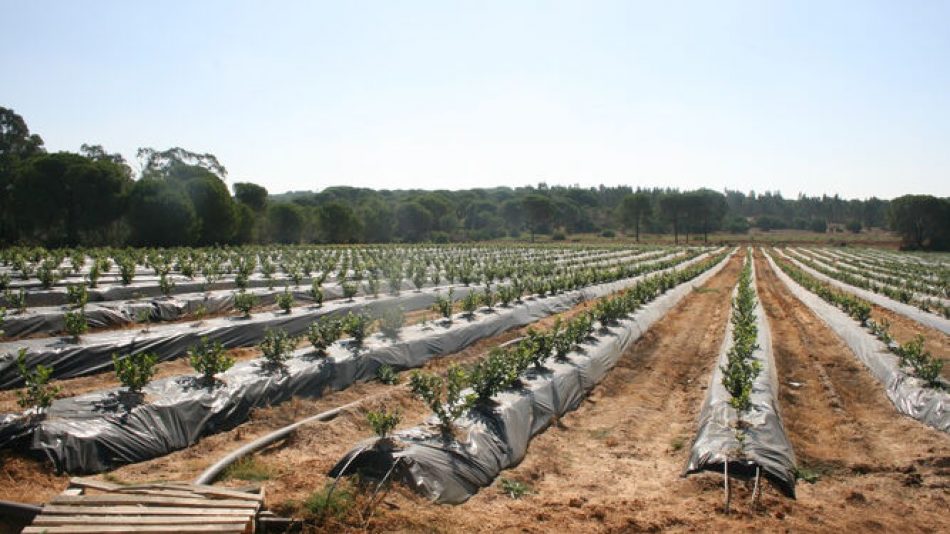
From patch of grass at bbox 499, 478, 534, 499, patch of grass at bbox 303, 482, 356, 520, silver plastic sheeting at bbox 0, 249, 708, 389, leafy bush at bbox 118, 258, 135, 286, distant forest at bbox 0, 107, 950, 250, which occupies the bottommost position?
patch of grass at bbox 499, 478, 534, 499

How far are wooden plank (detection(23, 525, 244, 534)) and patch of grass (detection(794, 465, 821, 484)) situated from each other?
5.67 meters

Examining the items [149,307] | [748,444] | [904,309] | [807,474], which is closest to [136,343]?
[149,307]

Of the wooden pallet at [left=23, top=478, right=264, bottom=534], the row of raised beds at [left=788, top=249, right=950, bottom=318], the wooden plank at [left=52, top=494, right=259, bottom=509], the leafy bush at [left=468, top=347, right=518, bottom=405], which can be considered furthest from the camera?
the row of raised beds at [left=788, top=249, right=950, bottom=318]

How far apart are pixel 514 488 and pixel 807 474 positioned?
3.37 metres

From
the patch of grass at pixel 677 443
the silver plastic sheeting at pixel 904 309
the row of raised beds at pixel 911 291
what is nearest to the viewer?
the patch of grass at pixel 677 443

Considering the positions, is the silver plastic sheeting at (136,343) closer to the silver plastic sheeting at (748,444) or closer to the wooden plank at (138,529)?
the wooden plank at (138,529)

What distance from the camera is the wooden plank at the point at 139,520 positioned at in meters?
4.11

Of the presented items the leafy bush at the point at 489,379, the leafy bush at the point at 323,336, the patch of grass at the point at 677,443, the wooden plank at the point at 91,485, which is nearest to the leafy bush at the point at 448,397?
the leafy bush at the point at 489,379

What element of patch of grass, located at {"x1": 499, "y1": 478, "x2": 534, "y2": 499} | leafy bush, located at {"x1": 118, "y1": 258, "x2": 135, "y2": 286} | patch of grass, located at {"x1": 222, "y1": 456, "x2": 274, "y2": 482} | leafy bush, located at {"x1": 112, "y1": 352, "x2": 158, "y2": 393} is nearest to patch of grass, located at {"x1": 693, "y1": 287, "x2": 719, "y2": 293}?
patch of grass, located at {"x1": 499, "y1": 478, "x2": 534, "y2": 499}

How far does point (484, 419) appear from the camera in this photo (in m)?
6.61

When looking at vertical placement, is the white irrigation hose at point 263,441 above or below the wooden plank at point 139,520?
below

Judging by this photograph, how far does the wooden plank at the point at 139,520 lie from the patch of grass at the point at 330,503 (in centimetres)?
59

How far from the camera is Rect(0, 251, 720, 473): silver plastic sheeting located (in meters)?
5.77

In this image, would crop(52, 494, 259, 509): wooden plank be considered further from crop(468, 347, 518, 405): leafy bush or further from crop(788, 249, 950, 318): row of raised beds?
crop(788, 249, 950, 318): row of raised beds
